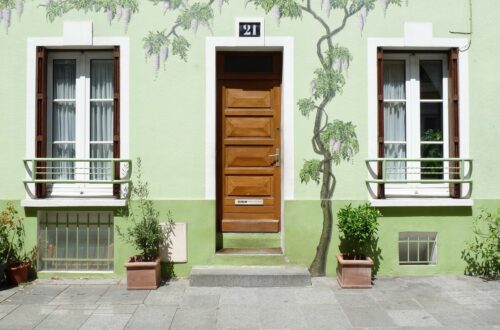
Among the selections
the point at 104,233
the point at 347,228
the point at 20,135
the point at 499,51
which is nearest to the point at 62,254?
the point at 104,233

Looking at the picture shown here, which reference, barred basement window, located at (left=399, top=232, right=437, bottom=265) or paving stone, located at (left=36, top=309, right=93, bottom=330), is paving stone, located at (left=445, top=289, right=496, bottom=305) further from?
paving stone, located at (left=36, top=309, right=93, bottom=330)

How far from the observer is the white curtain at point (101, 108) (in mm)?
7230

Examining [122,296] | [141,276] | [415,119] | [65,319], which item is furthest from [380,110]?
[65,319]

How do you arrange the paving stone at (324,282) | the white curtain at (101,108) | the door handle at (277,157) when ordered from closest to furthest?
the paving stone at (324,282) < the white curtain at (101,108) < the door handle at (277,157)

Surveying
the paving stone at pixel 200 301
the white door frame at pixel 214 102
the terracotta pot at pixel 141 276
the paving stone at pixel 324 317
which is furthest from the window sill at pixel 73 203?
the paving stone at pixel 324 317

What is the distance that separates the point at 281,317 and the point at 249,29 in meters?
3.84

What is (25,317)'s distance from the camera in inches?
213

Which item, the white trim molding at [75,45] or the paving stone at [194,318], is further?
the white trim molding at [75,45]

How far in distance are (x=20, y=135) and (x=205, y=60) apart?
9.01 feet

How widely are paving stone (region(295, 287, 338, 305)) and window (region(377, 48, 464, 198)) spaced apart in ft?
5.68

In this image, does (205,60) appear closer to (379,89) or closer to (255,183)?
(255,183)

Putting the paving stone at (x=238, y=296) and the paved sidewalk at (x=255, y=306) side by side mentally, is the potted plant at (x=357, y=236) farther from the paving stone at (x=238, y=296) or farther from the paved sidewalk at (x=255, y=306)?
the paving stone at (x=238, y=296)

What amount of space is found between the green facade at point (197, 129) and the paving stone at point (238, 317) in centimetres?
137

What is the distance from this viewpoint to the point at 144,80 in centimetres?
697
